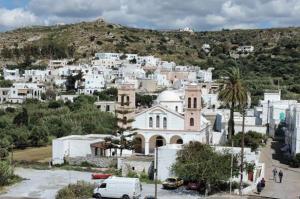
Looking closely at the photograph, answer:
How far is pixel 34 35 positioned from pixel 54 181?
134 m

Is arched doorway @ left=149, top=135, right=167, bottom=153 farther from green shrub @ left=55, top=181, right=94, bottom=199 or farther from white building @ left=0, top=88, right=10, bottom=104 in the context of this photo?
white building @ left=0, top=88, right=10, bottom=104

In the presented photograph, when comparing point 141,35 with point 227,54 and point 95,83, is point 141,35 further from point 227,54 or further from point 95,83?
point 95,83

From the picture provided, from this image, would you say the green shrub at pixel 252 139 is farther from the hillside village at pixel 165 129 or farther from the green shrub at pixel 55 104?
the green shrub at pixel 55 104

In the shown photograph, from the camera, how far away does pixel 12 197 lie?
29031 millimetres

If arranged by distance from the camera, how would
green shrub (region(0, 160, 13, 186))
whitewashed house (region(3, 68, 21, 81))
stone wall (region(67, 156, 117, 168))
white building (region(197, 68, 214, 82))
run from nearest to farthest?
green shrub (region(0, 160, 13, 186)) < stone wall (region(67, 156, 117, 168)) < white building (region(197, 68, 214, 82)) < whitewashed house (region(3, 68, 21, 81))

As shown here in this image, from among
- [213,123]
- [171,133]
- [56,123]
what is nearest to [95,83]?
[56,123]

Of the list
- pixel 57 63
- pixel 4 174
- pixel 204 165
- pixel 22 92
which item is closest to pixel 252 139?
pixel 204 165

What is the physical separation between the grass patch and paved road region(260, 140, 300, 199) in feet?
59.7

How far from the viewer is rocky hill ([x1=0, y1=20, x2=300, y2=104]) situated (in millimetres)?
119188

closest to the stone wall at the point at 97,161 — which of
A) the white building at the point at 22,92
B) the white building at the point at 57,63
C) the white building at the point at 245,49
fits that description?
the white building at the point at 22,92

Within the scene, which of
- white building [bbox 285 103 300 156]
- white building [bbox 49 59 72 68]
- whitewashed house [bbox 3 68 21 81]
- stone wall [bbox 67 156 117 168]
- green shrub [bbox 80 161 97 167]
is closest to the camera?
white building [bbox 285 103 300 156]

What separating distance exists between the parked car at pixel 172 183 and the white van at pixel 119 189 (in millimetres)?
3825

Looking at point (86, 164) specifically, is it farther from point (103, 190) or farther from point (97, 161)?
point (103, 190)

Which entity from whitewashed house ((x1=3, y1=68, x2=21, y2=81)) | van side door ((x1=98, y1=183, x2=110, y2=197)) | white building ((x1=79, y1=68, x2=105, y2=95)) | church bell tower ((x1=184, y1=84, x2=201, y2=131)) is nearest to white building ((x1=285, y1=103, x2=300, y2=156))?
church bell tower ((x1=184, y1=84, x2=201, y2=131))
